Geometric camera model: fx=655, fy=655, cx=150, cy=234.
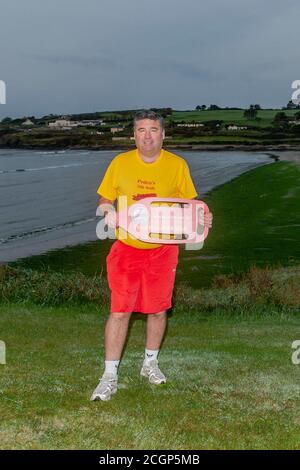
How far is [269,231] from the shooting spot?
93.5ft

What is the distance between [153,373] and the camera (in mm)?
6828

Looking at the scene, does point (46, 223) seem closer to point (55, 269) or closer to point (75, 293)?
point (55, 269)

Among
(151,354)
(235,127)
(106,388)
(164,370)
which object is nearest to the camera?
(106,388)

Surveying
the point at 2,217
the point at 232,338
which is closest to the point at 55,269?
the point at 232,338

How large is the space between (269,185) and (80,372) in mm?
44628

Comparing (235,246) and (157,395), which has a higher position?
(157,395)

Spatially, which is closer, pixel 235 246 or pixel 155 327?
pixel 155 327

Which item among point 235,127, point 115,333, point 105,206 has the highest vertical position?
point 105,206

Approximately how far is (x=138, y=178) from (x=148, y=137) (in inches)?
15.7

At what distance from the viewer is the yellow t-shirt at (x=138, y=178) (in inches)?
246

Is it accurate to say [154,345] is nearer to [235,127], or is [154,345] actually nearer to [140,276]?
[140,276]

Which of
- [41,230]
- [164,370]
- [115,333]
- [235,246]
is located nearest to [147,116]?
[115,333]

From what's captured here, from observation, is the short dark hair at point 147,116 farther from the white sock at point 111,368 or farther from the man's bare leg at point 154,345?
the white sock at point 111,368
